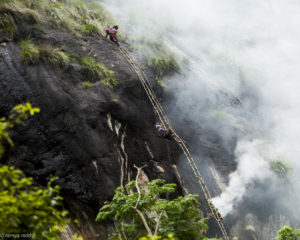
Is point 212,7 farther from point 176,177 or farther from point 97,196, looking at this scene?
point 97,196

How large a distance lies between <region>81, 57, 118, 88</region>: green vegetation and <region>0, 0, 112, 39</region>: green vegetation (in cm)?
156

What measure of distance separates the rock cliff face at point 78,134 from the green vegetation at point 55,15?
0.36m

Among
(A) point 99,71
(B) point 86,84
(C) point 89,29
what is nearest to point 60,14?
(C) point 89,29

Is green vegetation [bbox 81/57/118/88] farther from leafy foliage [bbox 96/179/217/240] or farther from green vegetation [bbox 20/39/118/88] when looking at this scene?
leafy foliage [bbox 96/179/217/240]

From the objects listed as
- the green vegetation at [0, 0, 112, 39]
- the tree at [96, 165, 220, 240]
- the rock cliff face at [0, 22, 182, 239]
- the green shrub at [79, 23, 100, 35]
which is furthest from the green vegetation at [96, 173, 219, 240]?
the green shrub at [79, 23, 100, 35]

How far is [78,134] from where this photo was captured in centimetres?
587

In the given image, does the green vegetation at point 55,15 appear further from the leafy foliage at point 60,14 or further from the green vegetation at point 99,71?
the green vegetation at point 99,71

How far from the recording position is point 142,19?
13305 mm

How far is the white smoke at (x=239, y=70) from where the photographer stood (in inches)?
395

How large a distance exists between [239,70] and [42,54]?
39.1ft

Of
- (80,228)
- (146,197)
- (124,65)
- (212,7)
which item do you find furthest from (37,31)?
(212,7)

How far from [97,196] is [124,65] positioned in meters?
4.80

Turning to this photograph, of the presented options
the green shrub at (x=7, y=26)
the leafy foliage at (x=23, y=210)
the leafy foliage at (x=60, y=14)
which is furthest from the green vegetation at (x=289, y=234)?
the leafy foliage at (x=60, y=14)

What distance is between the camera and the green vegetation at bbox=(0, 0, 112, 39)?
664cm
